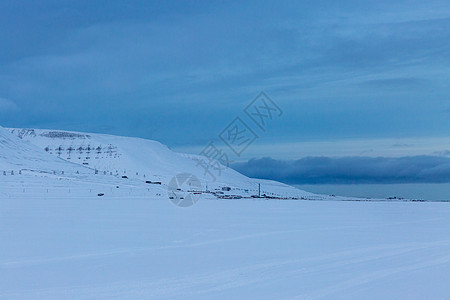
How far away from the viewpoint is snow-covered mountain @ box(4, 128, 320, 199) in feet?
225

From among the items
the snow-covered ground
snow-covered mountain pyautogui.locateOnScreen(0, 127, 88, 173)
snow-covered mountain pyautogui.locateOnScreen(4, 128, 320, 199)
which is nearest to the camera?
the snow-covered ground

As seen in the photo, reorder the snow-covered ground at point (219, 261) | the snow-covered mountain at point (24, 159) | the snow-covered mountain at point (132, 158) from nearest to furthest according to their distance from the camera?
Answer: the snow-covered ground at point (219, 261)
the snow-covered mountain at point (24, 159)
the snow-covered mountain at point (132, 158)

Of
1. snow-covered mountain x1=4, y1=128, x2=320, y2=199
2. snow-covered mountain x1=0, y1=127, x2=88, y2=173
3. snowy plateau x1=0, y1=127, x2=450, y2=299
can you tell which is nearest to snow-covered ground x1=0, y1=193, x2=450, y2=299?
snowy plateau x1=0, y1=127, x2=450, y2=299

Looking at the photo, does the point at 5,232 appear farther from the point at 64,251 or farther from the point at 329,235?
the point at 329,235

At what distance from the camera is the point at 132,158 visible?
75312mm

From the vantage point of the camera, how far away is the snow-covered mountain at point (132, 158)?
68.4 m

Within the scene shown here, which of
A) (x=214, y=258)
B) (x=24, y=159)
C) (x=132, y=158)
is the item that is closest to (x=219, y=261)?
(x=214, y=258)

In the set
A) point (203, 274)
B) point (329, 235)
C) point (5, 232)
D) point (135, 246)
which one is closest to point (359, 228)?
point (329, 235)

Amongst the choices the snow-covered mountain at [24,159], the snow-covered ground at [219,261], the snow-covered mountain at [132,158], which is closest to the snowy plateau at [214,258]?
the snow-covered ground at [219,261]

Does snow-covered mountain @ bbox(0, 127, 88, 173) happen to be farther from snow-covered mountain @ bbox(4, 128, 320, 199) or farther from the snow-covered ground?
the snow-covered ground

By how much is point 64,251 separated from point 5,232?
3407 millimetres

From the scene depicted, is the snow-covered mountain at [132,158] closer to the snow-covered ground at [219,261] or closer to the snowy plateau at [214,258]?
the snowy plateau at [214,258]

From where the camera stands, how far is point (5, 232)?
43.2ft

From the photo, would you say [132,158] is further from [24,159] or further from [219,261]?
[219,261]
